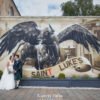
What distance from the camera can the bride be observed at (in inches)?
704

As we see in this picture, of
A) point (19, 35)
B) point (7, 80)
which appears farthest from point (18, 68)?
point (19, 35)

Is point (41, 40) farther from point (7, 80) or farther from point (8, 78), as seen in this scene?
point (7, 80)

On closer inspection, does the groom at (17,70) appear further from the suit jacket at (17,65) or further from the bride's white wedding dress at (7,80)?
the bride's white wedding dress at (7,80)

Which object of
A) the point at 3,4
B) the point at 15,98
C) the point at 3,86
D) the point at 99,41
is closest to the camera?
the point at 15,98

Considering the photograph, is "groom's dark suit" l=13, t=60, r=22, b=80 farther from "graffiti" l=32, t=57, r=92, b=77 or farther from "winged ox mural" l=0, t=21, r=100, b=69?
"graffiti" l=32, t=57, r=92, b=77

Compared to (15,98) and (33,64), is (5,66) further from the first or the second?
(15,98)

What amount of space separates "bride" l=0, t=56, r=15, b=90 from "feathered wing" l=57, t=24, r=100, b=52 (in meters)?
3.20

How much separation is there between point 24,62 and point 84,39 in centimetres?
371

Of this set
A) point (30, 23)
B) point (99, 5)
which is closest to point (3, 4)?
point (30, 23)

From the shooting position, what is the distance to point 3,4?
2912 centimetres

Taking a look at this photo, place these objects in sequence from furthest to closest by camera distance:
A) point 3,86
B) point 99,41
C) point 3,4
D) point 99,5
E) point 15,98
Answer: point 99,5, point 3,4, point 99,41, point 3,86, point 15,98

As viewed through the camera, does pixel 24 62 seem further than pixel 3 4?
No

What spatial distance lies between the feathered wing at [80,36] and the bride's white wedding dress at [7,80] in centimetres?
341

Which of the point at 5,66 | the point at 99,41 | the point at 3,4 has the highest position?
the point at 3,4
